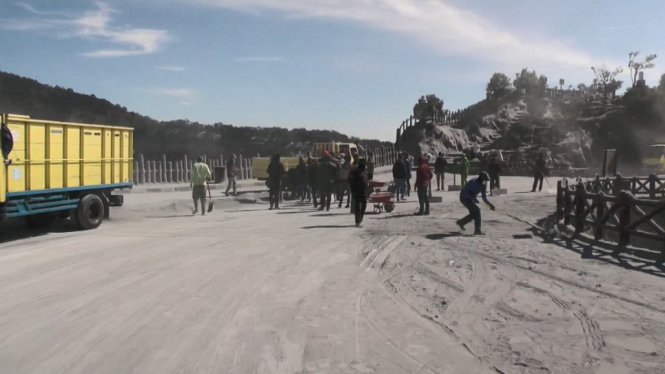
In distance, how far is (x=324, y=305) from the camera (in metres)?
8.01

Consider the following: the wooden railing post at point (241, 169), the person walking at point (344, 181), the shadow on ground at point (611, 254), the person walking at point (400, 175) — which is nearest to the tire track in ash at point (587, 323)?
the shadow on ground at point (611, 254)

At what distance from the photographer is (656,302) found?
8.22 m

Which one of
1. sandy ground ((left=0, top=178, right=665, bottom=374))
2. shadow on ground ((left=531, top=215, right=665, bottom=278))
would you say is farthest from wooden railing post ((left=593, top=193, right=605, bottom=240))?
sandy ground ((left=0, top=178, right=665, bottom=374))

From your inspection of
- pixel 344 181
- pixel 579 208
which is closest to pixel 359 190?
pixel 579 208

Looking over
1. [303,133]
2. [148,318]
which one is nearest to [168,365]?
[148,318]

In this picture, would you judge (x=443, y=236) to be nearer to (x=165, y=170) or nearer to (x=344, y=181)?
(x=344, y=181)

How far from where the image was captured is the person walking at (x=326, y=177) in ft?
68.0

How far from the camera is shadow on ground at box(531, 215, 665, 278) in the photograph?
432 inches

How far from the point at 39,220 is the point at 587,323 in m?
14.3

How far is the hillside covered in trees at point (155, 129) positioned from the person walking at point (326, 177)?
118 feet

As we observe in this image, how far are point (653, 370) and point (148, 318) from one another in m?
5.35

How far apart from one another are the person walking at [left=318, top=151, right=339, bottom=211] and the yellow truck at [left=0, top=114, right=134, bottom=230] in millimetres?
6172

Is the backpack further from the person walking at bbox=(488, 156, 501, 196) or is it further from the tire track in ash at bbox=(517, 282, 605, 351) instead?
the person walking at bbox=(488, 156, 501, 196)

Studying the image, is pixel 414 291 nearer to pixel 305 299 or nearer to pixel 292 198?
pixel 305 299
